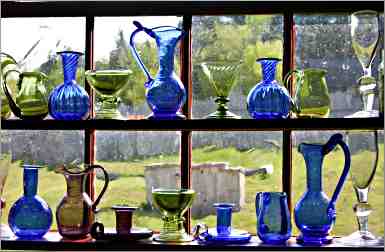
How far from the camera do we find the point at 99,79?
2.11 m

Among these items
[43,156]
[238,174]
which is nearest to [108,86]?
[43,156]

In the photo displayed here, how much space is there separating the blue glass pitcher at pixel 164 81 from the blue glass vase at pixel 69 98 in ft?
0.55

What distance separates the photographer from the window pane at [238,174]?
7.34 ft

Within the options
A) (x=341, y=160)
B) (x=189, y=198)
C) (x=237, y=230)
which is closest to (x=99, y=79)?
(x=189, y=198)

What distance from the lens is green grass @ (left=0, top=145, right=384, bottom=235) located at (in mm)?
2209

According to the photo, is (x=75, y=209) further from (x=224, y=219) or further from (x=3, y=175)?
(x=224, y=219)

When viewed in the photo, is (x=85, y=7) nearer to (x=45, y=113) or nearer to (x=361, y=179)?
(x=45, y=113)

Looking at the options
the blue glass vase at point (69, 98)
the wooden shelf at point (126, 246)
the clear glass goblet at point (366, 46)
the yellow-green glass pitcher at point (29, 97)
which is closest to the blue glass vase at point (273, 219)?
the wooden shelf at point (126, 246)

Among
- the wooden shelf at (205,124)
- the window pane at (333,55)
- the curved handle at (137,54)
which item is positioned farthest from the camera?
the window pane at (333,55)

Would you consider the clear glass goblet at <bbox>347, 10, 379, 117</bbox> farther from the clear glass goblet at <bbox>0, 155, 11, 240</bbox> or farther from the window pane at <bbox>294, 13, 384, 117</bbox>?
the clear glass goblet at <bbox>0, 155, 11, 240</bbox>

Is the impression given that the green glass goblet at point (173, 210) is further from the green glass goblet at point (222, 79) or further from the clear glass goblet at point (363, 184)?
the clear glass goblet at point (363, 184)

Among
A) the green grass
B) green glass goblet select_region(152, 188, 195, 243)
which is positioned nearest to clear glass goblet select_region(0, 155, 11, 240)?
the green grass

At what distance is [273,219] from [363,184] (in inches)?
10.3

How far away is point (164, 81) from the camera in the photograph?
209 centimetres
